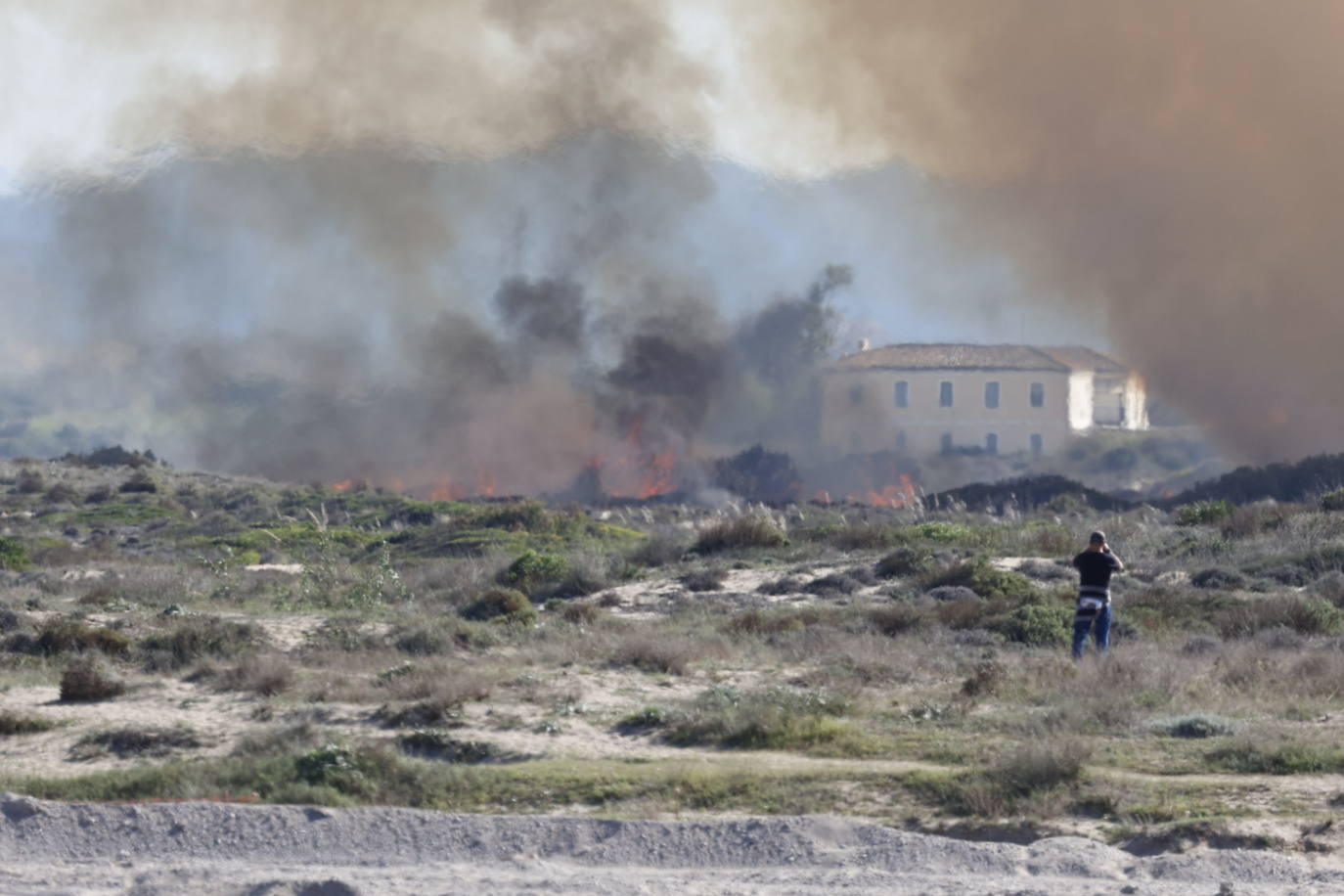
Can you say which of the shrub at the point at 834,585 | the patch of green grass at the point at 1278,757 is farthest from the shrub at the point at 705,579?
the patch of green grass at the point at 1278,757

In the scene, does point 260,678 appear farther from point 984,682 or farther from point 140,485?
point 140,485

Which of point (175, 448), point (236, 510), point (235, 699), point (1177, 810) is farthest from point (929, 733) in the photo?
point (175, 448)

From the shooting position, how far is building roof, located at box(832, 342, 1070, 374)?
7075 cm

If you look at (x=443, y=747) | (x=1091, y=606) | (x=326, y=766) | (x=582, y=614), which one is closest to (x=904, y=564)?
(x=582, y=614)

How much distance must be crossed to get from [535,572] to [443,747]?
15.9 metres

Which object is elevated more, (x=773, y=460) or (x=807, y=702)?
(x=773, y=460)

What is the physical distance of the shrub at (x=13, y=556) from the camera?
118 ft

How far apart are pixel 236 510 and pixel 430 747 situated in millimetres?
40252

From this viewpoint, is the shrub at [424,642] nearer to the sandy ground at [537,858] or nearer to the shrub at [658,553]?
the sandy ground at [537,858]

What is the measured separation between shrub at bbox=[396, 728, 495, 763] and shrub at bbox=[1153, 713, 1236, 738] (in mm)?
6036

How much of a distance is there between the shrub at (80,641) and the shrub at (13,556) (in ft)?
47.6

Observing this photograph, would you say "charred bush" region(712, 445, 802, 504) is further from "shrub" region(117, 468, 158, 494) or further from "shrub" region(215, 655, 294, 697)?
"shrub" region(215, 655, 294, 697)

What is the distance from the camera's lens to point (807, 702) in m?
16.5

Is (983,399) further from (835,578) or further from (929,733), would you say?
(929,733)
